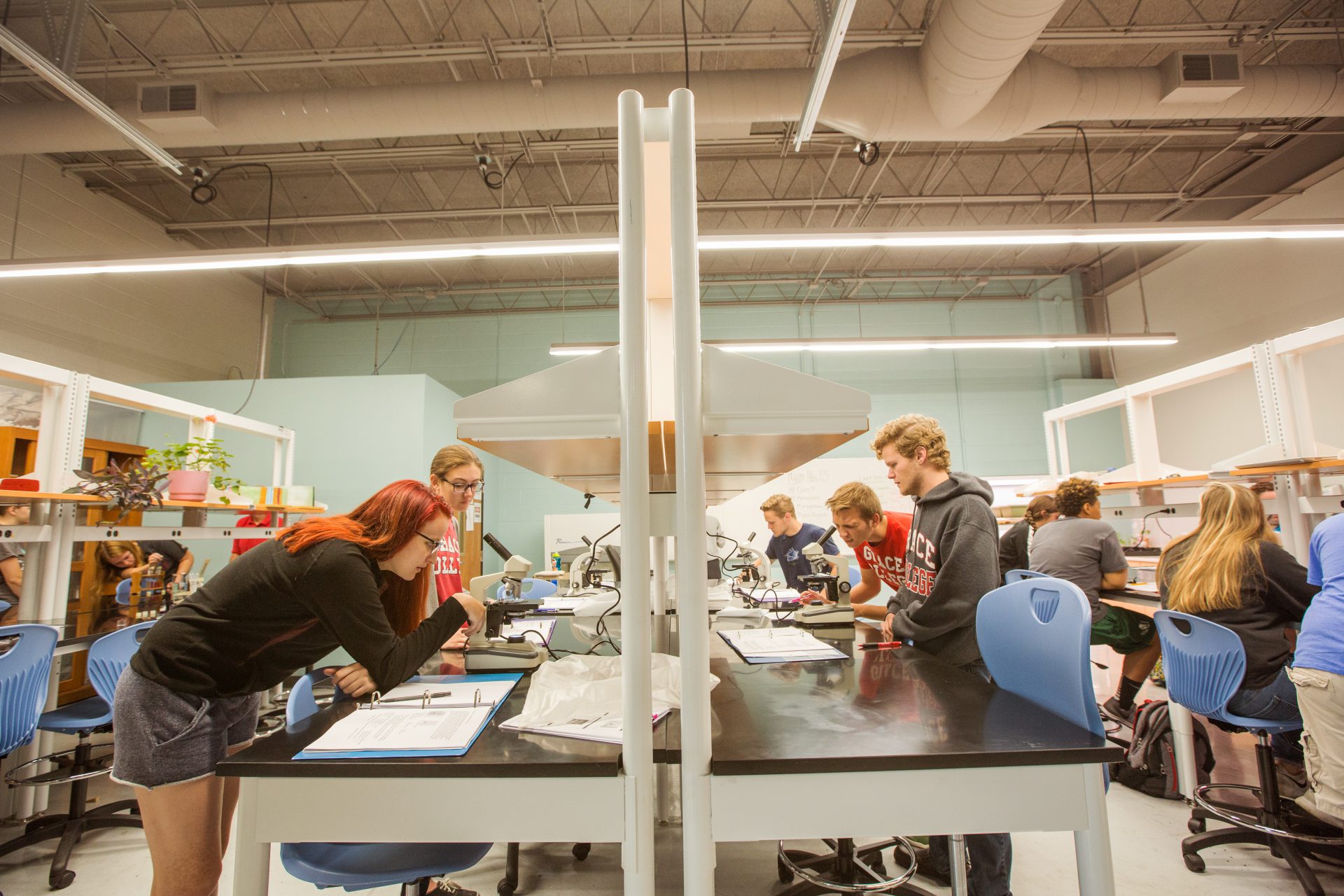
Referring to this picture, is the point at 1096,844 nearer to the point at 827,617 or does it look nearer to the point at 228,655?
the point at 827,617

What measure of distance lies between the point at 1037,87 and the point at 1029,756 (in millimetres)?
4515

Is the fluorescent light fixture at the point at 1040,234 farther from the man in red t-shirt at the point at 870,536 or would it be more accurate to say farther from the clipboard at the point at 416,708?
the clipboard at the point at 416,708

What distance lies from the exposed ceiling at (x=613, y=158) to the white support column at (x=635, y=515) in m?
3.69

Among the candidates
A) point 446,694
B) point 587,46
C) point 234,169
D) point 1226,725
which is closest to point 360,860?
point 446,694

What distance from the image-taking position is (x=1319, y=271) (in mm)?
5113

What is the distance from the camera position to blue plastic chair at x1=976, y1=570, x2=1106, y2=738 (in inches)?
46.2

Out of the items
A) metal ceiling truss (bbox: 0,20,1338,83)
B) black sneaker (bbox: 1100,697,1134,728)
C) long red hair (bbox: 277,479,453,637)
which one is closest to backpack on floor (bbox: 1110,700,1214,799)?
black sneaker (bbox: 1100,697,1134,728)

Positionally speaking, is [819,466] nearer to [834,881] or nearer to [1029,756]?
[834,881]

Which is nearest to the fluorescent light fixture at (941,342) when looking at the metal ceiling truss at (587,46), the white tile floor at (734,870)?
the metal ceiling truss at (587,46)

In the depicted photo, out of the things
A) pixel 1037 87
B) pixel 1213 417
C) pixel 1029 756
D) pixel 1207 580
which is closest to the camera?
pixel 1029 756

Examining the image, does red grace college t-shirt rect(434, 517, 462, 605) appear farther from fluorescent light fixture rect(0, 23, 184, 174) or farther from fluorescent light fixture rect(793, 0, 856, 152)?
fluorescent light fixture rect(0, 23, 184, 174)

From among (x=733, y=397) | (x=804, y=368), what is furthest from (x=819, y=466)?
(x=733, y=397)

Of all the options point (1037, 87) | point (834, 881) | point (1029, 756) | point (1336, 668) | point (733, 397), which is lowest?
point (834, 881)

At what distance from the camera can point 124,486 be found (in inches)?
106
